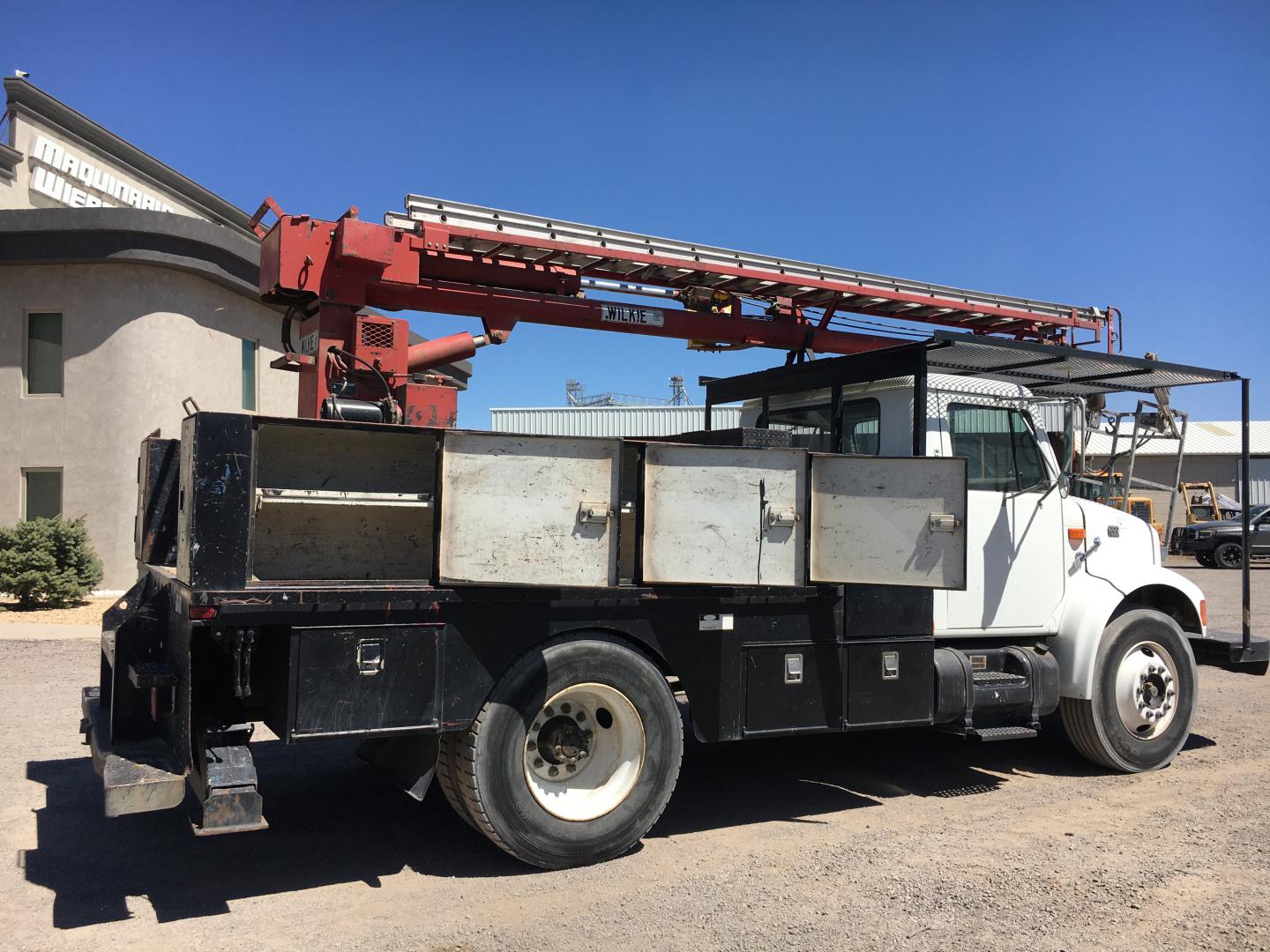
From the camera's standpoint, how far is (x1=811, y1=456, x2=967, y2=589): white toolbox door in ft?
17.8

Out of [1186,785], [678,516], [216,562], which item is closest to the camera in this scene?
[216,562]

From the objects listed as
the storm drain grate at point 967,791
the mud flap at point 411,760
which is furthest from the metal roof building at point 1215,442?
the mud flap at point 411,760

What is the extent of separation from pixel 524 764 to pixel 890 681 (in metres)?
2.30

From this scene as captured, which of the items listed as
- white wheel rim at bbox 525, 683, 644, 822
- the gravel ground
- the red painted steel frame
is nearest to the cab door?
the red painted steel frame

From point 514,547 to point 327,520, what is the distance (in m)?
1.59

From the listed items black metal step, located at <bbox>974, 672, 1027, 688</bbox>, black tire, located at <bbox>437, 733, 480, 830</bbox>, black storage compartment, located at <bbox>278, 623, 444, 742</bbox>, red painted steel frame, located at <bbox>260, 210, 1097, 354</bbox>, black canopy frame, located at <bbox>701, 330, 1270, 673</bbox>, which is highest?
red painted steel frame, located at <bbox>260, 210, 1097, 354</bbox>

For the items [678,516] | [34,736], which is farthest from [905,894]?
[34,736]

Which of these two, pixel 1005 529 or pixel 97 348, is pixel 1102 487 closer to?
pixel 1005 529

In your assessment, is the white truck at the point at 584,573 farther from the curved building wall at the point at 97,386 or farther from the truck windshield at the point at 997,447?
the curved building wall at the point at 97,386

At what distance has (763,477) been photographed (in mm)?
5207

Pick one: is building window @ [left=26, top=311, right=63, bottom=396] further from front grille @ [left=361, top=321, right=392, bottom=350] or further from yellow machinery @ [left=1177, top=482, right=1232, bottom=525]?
yellow machinery @ [left=1177, top=482, right=1232, bottom=525]

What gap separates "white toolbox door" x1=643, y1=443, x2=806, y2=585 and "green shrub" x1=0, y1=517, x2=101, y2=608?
12.5 metres

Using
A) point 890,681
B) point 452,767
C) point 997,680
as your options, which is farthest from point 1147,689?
point 452,767

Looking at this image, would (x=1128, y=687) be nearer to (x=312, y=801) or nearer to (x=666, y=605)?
(x=666, y=605)
